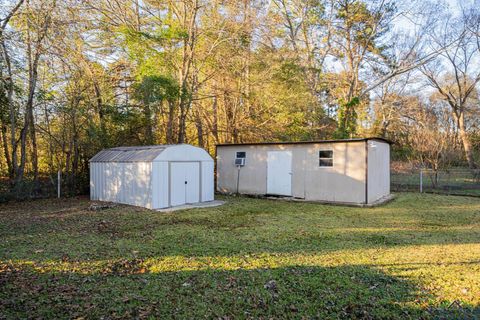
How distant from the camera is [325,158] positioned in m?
11.0

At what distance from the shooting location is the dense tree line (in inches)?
412

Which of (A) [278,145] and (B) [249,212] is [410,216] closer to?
(B) [249,212]

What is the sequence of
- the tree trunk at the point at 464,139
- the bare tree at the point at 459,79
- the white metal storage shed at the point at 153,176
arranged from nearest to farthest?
the white metal storage shed at the point at 153,176, the tree trunk at the point at 464,139, the bare tree at the point at 459,79

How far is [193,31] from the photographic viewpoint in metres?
13.2

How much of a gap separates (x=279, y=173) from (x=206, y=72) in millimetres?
6344

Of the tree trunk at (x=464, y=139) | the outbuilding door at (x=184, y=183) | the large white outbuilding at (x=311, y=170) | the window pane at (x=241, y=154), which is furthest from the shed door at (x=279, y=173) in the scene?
the tree trunk at (x=464, y=139)

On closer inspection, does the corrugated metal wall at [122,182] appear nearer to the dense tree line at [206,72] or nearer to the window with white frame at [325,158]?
the dense tree line at [206,72]

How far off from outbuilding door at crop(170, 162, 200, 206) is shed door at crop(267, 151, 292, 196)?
301 centimetres

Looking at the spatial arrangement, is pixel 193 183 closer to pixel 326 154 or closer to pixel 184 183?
pixel 184 183

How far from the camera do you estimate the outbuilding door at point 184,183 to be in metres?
9.72

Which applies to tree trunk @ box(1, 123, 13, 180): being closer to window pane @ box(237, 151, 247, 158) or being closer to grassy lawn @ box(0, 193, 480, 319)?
grassy lawn @ box(0, 193, 480, 319)

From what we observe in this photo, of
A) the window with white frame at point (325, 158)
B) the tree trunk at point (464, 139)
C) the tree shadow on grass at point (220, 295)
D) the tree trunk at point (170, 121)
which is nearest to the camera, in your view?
the tree shadow on grass at point (220, 295)

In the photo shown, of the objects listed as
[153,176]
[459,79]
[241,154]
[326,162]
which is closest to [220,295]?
[153,176]

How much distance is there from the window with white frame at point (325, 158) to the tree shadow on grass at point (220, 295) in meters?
7.01
